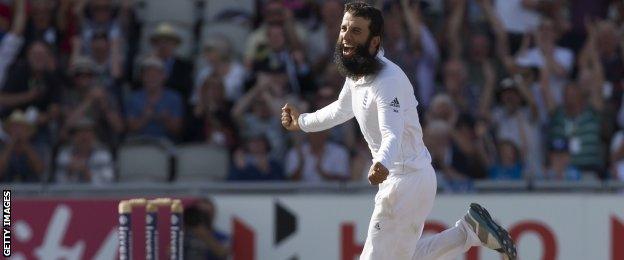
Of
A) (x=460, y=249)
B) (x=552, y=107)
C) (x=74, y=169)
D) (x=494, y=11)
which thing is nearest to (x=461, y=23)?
(x=494, y=11)

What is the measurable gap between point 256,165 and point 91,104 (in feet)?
6.92

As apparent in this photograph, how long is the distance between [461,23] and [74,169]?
14.4ft

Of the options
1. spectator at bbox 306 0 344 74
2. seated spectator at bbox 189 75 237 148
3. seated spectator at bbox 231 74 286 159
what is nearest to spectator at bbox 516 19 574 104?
spectator at bbox 306 0 344 74

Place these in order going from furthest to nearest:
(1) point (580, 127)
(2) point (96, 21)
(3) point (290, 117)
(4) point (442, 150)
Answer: (2) point (96, 21) → (1) point (580, 127) → (4) point (442, 150) → (3) point (290, 117)

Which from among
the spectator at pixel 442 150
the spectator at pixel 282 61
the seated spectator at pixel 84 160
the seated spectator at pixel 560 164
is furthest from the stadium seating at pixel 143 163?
the seated spectator at pixel 560 164

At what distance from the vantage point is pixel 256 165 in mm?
13945

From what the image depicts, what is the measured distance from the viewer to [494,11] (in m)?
15.4

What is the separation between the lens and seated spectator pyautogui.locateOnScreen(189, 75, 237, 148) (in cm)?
1455

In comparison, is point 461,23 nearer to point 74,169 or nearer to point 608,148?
point 608,148

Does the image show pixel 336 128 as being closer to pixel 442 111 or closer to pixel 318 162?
pixel 318 162

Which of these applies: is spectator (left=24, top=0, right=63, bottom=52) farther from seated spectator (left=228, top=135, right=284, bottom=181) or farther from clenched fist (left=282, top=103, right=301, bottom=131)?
clenched fist (left=282, top=103, right=301, bottom=131)

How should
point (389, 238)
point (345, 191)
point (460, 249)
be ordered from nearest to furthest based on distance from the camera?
point (389, 238) → point (460, 249) → point (345, 191)

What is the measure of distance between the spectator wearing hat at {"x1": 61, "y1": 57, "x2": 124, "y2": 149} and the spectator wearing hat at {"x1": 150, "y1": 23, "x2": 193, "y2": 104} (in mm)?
679

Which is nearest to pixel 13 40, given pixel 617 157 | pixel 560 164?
pixel 560 164
